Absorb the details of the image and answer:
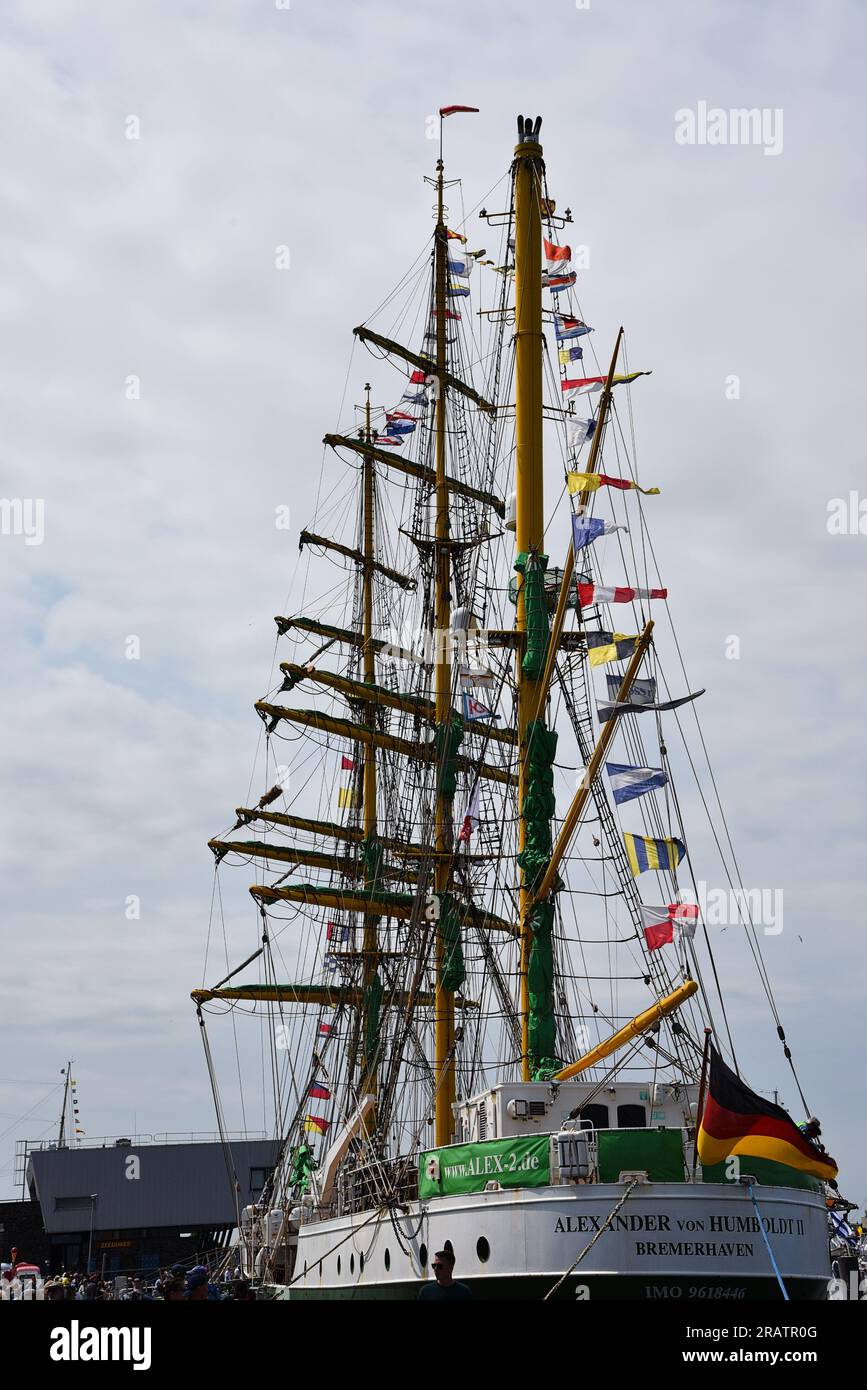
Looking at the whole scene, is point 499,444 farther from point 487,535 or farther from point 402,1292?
point 402,1292

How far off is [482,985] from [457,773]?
24.0 feet

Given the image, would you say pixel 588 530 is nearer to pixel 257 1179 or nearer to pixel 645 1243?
pixel 645 1243

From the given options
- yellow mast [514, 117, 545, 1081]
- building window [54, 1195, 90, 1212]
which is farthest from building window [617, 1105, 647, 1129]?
building window [54, 1195, 90, 1212]

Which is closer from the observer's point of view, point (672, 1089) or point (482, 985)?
point (672, 1089)

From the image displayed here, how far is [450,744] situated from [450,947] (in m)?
5.84

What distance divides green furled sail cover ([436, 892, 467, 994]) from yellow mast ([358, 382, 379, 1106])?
1088 centimetres

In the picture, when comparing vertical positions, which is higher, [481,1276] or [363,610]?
[363,610]

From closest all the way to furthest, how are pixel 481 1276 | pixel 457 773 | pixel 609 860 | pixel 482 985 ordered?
pixel 481 1276, pixel 609 860, pixel 482 985, pixel 457 773

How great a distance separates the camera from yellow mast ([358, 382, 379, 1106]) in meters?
56.1

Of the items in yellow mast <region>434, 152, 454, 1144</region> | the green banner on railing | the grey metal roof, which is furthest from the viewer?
the grey metal roof

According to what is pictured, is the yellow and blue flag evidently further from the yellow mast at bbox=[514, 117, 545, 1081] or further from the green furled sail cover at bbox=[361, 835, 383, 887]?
the green furled sail cover at bbox=[361, 835, 383, 887]

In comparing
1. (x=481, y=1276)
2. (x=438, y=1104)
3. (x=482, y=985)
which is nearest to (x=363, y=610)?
(x=482, y=985)

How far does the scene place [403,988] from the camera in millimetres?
40125
